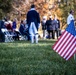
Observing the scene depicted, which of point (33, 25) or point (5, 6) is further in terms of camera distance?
point (5, 6)

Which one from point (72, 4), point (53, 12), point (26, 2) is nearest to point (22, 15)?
point (26, 2)

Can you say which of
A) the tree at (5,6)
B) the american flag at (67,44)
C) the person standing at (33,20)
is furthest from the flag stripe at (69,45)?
the tree at (5,6)

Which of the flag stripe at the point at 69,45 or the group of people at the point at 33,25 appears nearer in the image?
the flag stripe at the point at 69,45

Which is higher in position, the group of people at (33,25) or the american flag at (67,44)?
the american flag at (67,44)

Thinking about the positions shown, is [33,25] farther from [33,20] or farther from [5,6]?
[5,6]

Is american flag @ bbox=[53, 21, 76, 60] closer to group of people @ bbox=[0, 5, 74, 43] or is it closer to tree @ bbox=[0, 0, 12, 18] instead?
group of people @ bbox=[0, 5, 74, 43]

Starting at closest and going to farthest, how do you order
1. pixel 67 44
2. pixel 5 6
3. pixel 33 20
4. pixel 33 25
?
pixel 67 44 → pixel 33 20 → pixel 33 25 → pixel 5 6

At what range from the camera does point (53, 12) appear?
5181 cm

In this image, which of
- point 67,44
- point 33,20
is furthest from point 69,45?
point 33,20

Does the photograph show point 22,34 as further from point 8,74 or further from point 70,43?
point 8,74

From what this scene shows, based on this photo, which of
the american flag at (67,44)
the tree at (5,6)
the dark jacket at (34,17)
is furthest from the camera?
the tree at (5,6)

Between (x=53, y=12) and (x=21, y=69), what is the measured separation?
1769 inches

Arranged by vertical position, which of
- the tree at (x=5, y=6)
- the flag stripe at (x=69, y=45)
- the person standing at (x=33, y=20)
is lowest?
the tree at (x=5, y=6)

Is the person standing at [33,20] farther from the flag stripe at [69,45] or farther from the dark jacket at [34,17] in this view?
the flag stripe at [69,45]
